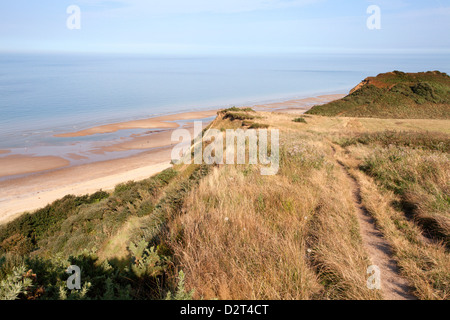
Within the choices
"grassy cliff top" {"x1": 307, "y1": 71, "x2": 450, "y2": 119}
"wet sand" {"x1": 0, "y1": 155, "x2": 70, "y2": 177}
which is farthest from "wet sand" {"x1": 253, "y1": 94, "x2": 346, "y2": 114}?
"wet sand" {"x1": 0, "y1": 155, "x2": 70, "y2": 177}

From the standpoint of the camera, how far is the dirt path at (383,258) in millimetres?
2928

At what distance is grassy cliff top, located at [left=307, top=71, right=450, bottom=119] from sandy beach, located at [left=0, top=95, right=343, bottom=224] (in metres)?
29.7

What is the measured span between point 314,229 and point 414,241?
157 centimetres

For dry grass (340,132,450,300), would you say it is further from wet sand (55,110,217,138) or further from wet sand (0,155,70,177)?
wet sand (55,110,217,138)

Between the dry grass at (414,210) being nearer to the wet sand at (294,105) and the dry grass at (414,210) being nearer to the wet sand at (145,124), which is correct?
the wet sand at (145,124)

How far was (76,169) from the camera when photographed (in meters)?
28.9

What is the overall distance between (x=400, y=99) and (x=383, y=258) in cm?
5065

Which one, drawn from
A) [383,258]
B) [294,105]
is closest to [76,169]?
[383,258]

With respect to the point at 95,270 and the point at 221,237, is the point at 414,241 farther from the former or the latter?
the point at 95,270

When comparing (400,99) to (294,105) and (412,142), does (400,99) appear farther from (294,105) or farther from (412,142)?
(412,142)

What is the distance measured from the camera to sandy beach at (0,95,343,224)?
2204cm

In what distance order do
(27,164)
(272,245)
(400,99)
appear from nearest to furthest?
(272,245), (27,164), (400,99)
